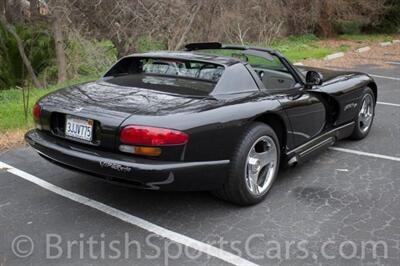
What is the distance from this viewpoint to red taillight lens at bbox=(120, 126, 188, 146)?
3.34 m

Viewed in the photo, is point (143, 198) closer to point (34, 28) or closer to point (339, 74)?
point (339, 74)

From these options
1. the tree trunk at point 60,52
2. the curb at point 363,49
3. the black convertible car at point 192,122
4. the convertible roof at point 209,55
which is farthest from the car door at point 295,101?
the curb at point 363,49

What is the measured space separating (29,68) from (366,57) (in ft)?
31.2

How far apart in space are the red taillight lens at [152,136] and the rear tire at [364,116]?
310cm

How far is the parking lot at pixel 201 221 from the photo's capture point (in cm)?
325

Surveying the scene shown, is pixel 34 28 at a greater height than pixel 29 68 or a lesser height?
greater

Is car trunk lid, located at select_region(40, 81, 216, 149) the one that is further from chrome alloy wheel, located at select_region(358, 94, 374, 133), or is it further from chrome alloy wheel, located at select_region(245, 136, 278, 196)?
chrome alloy wheel, located at select_region(358, 94, 374, 133)

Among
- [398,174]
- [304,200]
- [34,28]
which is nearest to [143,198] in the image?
[304,200]

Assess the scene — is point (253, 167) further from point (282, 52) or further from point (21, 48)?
point (282, 52)

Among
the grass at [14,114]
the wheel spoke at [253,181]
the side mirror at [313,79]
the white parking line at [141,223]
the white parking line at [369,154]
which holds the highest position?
the side mirror at [313,79]

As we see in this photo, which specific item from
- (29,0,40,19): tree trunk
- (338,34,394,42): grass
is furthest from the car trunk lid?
(338,34,394,42): grass

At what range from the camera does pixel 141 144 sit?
3371 millimetres

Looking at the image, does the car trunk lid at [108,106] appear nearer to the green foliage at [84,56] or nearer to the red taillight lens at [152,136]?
the red taillight lens at [152,136]

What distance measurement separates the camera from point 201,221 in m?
3.75
